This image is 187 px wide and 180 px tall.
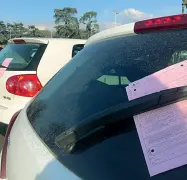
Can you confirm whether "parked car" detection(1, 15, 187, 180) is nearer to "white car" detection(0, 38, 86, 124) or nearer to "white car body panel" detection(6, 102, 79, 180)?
"white car body panel" detection(6, 102, 79, 180)

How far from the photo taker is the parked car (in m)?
1.22

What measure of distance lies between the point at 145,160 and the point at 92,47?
3.75 ft

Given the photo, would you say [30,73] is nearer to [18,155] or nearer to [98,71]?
[98,71]

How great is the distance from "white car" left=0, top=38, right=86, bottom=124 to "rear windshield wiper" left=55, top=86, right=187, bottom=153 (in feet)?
10.4

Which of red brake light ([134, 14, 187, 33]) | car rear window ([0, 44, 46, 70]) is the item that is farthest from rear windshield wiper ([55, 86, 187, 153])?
car rear window ([0, 44, 46, 70])

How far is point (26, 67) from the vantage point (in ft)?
15.3

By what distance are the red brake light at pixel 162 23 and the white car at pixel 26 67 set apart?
2.85m

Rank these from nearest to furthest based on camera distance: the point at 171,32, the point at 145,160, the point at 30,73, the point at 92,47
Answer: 1. the point at 145,160
2. the point at 171,32
3. the point at 92,47
4. the point at 30,73

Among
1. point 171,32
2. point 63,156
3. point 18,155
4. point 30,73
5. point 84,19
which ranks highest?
point 171,32

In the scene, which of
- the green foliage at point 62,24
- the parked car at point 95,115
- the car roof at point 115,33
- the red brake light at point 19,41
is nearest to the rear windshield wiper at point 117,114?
the parked car at point 95,115

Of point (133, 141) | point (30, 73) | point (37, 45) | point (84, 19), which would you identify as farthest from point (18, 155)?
point (84, 19)

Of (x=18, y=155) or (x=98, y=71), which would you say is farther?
(x=98, y=71)

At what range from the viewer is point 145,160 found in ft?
3.81

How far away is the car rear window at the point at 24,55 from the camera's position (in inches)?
186
